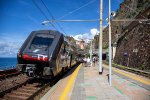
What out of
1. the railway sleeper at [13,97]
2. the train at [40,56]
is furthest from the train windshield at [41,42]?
the railway sleeper at [13,97]

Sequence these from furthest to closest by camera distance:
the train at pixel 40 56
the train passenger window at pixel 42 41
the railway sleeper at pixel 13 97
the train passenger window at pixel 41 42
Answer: the train passenger window at pixel 42 41
the train passenger window at pixel 41 42
the train at pixel 40 56
the railway sleeper at pixel 13 97

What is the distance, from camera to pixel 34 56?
15.1 metres

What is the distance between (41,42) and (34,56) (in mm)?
1523

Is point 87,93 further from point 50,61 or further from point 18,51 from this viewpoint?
point 18,51

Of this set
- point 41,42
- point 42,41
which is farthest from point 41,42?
point 42,41

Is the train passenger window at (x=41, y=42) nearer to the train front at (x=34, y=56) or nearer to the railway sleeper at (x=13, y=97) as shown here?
the train front at (x=34, y=56)

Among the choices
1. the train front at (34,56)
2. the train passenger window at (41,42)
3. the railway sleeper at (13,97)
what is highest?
the train passenger window at (41,42)

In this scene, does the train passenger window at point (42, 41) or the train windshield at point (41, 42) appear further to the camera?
the train passenger window at point (42, 41)

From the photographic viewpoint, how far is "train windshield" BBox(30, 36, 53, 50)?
15886 millimetres

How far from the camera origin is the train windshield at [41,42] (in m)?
15.9

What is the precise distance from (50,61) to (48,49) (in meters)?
1.03

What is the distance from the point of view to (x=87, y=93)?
1203cm

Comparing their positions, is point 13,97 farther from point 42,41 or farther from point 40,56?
point 42,41

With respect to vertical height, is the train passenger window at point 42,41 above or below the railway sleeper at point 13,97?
above
